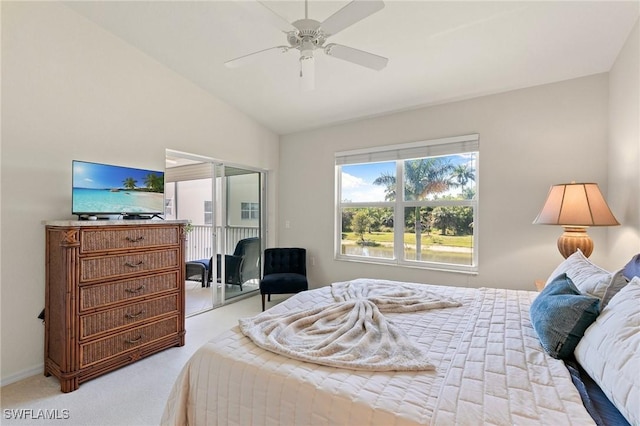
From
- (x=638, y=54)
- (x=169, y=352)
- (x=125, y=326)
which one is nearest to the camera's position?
(x=638, y=54)

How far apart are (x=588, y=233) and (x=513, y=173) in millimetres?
845

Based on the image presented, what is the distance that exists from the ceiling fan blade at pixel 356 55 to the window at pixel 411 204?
177 centimetres

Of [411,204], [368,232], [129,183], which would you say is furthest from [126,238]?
[411,204]

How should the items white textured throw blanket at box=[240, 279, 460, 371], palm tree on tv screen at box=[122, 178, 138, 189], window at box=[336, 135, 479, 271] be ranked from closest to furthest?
white textured throw blanket at box=[240, 279, 460, 371], palm tree on tv screen at box=[122, 178, 138, 189], window at box=[336, 135, 479, 271]

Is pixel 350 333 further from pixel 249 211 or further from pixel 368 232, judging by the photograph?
pixel 249 211

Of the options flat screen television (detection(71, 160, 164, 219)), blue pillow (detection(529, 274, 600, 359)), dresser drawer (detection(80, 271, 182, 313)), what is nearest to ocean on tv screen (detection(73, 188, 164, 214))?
flat screen television (detection(71, 160, 164, 219))

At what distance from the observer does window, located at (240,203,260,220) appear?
14.8 feet

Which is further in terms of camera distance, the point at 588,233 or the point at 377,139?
the point at 377,139

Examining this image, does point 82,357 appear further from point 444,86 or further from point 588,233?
point 588,233

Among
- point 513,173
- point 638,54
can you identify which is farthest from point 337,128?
point 638,54

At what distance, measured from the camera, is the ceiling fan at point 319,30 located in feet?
5.37

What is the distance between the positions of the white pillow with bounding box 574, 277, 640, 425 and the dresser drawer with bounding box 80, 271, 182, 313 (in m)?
2.97

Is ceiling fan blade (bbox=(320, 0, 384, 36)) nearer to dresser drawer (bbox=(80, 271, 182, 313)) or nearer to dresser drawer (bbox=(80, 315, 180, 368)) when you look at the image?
dresser drawer (bbox=(80, 271, 182, 313))

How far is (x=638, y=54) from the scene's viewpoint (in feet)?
6.97
